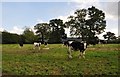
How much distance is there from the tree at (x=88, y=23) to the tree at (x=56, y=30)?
15.4ft

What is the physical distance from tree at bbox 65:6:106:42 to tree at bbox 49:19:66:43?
4.69 m

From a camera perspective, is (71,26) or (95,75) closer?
(95,75)

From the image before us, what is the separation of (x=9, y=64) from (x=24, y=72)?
3.44 metres

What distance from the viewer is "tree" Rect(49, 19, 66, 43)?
313 feet

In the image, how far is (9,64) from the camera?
2006 cm

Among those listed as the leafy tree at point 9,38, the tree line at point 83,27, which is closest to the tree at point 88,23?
the tree line at point 83,27

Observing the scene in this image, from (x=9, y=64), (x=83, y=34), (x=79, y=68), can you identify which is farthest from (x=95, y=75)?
(x=83, y=34)

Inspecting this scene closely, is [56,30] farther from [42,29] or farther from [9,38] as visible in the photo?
[9,38]

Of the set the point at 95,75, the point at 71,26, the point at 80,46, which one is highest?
the point at 71,26

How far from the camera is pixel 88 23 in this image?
92.1 meters

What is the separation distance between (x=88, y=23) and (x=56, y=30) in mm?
14592

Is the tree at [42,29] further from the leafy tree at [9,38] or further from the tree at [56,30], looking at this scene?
the leafy tree at [9,38]

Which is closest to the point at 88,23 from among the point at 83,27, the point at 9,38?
the point at 83,27

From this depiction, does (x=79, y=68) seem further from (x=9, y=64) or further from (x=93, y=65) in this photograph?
(x=9, y=64)
